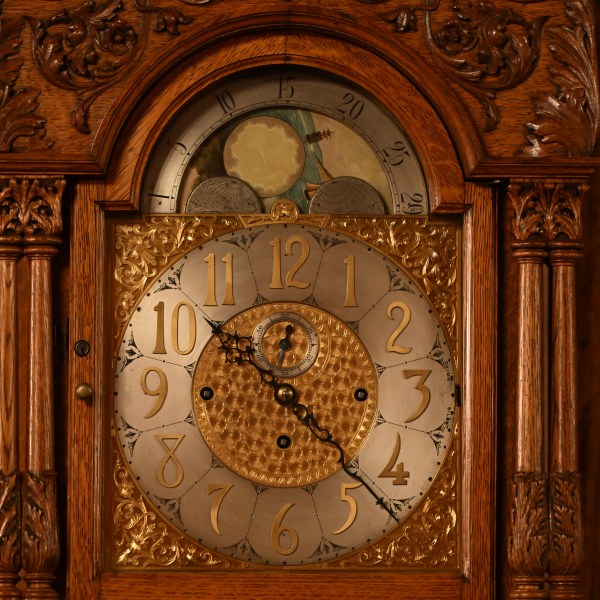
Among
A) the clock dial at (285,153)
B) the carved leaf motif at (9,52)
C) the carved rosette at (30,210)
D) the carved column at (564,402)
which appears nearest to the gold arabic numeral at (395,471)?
the carved column at (564,402)

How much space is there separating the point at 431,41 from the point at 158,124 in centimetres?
72

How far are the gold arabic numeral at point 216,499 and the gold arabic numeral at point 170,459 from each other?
3.3 inches

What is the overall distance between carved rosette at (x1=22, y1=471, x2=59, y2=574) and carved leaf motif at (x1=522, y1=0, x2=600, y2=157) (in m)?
1.45

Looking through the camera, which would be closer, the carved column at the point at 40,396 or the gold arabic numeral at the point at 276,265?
the carved column at the point at 40,396

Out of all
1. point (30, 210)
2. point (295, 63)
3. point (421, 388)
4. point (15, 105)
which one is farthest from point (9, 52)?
point (421, 388)

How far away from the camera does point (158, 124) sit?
2.88 m

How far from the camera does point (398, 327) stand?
9.53 ft

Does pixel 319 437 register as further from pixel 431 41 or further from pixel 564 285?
pixel 431 41

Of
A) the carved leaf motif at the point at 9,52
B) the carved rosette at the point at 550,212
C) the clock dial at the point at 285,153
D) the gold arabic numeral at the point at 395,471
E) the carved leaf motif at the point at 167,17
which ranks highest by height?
the carved leaf motif at the point at 167,17

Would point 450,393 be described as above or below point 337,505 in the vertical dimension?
above

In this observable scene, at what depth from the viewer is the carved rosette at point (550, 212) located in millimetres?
2842

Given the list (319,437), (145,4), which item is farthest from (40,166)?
(319,437)

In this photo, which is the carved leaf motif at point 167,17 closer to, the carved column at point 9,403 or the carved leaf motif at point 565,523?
the carved column at point 9,403

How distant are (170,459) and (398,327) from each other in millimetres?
665
